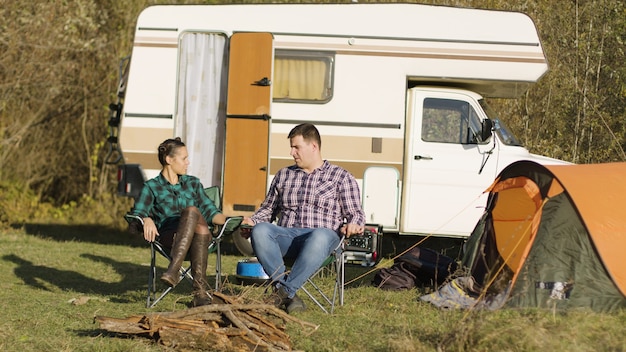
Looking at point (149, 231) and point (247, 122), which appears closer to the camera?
point (149, 231)

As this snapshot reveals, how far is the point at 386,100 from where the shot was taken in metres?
9.65

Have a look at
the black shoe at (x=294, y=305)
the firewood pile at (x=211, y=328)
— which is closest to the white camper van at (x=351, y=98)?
the black shoe at (x=294, y=305)

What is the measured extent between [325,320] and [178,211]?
4.68ft

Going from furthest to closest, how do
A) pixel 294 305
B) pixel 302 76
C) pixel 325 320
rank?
pixel 302 76 < pixel 294 305 < pixel 325 320

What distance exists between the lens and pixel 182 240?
6.21 m

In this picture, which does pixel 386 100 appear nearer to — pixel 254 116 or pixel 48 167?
pixel 254 116

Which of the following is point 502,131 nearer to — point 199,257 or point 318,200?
point 318,200

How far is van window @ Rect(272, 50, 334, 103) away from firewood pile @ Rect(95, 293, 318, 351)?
15.9 ft

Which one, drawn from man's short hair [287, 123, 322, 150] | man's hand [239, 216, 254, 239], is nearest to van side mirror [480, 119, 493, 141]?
man's short hair [287, 123, 322, 150]

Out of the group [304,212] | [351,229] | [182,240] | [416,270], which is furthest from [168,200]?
[416,270]

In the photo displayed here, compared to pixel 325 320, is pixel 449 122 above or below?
above

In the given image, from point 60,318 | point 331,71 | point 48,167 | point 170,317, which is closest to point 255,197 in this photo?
point 331,71

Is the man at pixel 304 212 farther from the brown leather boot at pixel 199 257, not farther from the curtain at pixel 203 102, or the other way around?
the curtain at pixel 203 102

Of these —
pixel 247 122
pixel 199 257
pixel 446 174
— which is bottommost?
pixel 199 257
